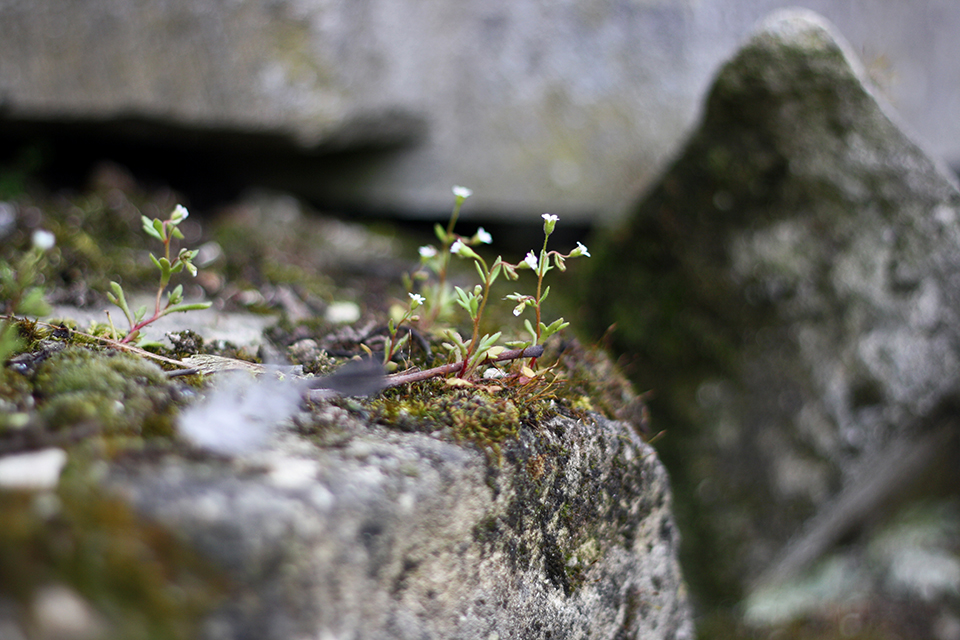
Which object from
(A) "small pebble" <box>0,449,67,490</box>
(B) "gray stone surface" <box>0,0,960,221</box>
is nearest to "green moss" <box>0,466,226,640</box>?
(A) "small pebble" <box>0,449,67,490</box>

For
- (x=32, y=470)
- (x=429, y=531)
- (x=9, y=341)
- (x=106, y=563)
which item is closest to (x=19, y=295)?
(x=9, y=341)

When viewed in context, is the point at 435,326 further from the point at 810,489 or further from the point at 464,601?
the point at 810,489

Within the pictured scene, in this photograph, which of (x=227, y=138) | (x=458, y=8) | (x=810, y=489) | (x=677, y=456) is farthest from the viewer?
(x=458, y=8)

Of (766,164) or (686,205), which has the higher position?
(766,164)

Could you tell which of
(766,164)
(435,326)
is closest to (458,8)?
(766,164)

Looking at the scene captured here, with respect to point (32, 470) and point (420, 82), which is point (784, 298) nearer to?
point (420, 82)

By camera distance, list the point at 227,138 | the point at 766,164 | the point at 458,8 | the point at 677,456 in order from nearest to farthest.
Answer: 1. the point at 766,164
2. the point at 677,456
3. the point at 227,138
4. the point at 458,8

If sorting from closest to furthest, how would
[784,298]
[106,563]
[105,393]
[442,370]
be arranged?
[106,563]
[105,393]
[442,370]
[784,298]
